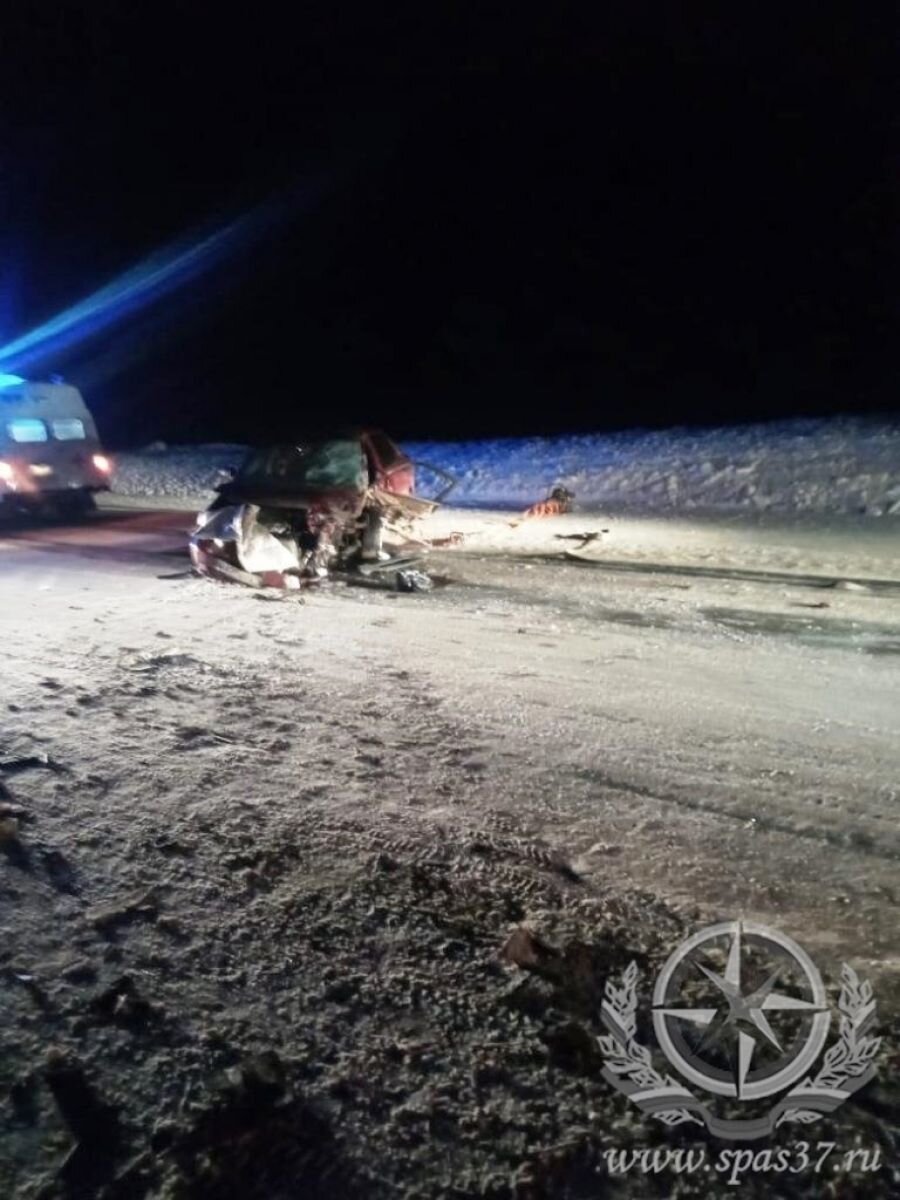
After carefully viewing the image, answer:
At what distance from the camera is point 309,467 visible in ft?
36.3

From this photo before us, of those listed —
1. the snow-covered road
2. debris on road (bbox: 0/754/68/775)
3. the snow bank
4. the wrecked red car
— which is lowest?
debris on road (bbox: 0/754/68/775)

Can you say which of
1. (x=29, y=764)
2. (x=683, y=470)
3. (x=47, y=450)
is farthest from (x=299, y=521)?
(x=683, y=470)

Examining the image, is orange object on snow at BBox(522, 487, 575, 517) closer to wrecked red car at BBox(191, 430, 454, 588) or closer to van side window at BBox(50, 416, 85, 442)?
wrecked red car at BBox(191, 430, 454, 588)

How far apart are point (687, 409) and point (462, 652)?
70.1 ft

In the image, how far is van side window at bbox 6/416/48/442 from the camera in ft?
50.0

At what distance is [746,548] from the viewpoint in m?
12.3

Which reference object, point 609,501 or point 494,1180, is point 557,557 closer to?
point 609,501

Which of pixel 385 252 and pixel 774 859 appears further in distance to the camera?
pixel 385 252

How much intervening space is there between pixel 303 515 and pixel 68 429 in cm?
796

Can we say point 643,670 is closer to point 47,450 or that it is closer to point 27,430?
point 47,450

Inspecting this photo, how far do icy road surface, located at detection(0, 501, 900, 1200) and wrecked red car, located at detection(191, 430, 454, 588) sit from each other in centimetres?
211

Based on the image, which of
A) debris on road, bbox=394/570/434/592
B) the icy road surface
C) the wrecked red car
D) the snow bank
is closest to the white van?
the snow bank

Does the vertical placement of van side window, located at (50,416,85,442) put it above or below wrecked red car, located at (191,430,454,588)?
above

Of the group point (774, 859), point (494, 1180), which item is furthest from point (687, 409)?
point (494, 1180)
